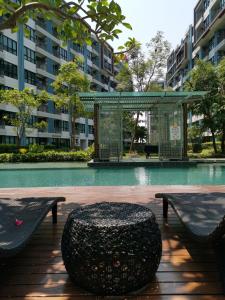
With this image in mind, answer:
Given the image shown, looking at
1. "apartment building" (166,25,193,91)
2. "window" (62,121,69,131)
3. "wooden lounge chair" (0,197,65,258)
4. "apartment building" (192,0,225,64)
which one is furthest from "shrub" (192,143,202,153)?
"wooden lounge chair" (0,197,65,258)

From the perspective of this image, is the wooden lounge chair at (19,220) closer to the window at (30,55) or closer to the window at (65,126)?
the window at (30,55)

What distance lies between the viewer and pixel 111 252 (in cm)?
214

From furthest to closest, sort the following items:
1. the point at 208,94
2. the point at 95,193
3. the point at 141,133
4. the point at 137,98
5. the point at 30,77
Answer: the point at 141,133 < the point at 30,77 < the point at 208,94 < the point at 137,98 < the point at 95,193

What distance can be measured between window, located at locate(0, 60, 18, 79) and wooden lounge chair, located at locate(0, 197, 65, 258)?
99.1ft

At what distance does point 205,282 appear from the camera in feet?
7.79

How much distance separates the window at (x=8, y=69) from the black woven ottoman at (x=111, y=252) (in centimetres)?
3184

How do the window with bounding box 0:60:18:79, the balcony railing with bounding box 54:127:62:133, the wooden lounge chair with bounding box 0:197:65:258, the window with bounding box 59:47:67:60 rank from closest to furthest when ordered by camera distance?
1. the wooden lounge chair with bounding box 0:197:65:258
2. the window with bounding box 0:60:18:79
3. the balcony railing with bounding box 54:127:62:133
4. the window with bounding box 59:47:67:60

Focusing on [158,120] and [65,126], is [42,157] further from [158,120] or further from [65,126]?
[65,126]

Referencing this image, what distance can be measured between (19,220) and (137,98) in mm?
14202

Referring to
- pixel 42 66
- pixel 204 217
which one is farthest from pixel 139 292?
pixel 42 66

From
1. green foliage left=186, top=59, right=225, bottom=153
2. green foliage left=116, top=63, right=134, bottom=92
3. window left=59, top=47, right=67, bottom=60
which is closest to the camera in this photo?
green foliage left=186, top=59, right=225, bottom=153

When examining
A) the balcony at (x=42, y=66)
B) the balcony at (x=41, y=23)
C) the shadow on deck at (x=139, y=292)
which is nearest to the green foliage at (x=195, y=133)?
the balcony at (x=42, y=66)

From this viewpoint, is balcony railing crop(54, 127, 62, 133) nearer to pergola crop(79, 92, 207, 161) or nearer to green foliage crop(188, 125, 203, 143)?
green foliage crop(188, 125, 203, 143)

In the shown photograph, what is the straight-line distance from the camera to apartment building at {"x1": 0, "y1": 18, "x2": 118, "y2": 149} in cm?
3219
